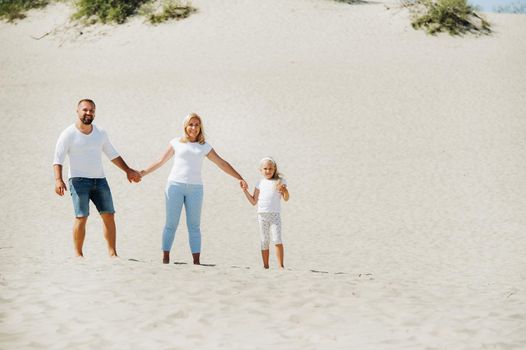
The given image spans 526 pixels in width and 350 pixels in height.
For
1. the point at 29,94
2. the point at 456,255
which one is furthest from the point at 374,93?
the point at 456,255

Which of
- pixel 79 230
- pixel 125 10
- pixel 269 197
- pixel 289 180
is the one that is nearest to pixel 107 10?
pixel 125 10

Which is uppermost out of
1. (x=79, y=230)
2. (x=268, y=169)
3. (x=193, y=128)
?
(x=193, y=128)

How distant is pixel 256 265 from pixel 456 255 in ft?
9.67

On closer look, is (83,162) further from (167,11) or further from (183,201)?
(167,11)

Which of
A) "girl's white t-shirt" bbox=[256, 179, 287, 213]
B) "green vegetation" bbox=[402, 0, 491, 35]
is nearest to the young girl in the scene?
"girl's white t-shirt" bbox=[256, 179, 287, 213]

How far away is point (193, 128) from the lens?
22.0 feet

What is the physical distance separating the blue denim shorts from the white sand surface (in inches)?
20.3

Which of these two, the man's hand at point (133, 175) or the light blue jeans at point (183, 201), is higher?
the man's hand at point (133, 175)

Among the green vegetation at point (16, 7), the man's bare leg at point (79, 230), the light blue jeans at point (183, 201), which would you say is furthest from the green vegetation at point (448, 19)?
the man's bare leg at point (79, 230)

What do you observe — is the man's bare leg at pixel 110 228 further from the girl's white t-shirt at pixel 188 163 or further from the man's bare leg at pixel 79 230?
the girl's white t-shirt at pixel 188 163

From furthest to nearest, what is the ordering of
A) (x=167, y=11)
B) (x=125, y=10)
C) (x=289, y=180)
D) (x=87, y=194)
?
(x=125, y=10), (x=167, y=11), (x=289, y=180), (x=87, y=194)

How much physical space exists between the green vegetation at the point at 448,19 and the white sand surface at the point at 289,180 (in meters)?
0.88

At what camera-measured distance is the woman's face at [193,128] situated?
21.9 feet

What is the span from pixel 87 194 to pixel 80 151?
413 millimetres
